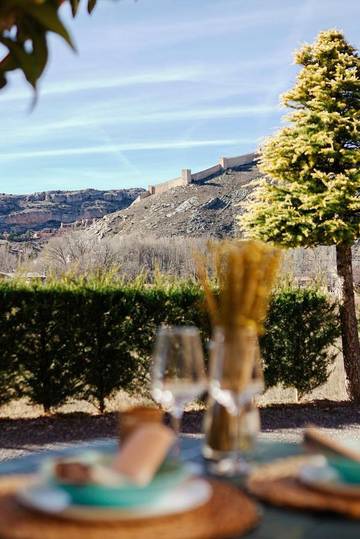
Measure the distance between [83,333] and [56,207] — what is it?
67.0m

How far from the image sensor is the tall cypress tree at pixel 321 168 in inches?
347

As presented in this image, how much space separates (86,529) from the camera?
4.80 feet

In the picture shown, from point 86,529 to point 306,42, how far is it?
29.6 ft

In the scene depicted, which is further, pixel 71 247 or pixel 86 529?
pixel 71 247

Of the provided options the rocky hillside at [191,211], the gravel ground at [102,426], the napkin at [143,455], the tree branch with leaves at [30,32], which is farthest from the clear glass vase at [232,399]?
the rocky hillside at [191,211]

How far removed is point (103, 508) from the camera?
153cm

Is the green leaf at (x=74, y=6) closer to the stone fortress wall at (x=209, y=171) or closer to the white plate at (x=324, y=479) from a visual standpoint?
the white plate at (x=324, y=479)

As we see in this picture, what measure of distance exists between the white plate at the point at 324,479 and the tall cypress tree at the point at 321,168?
6.91 metres

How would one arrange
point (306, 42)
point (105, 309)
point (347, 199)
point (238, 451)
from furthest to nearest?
point (306, 42) → point (347, 199) → point (105, 309) → point (238, 451)

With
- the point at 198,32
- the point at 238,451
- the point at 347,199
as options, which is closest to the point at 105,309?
the point at 347,199

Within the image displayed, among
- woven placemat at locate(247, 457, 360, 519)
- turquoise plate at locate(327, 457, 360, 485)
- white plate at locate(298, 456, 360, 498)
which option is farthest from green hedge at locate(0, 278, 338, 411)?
turquoise plate at locate(327, 457, 360, 485)

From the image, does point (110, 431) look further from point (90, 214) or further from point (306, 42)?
point (90, 214)

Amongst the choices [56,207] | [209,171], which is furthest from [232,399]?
[56,207]

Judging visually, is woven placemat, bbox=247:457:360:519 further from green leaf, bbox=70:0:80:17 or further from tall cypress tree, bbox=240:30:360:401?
tall cypress tree, bbox=240:30:360:401
